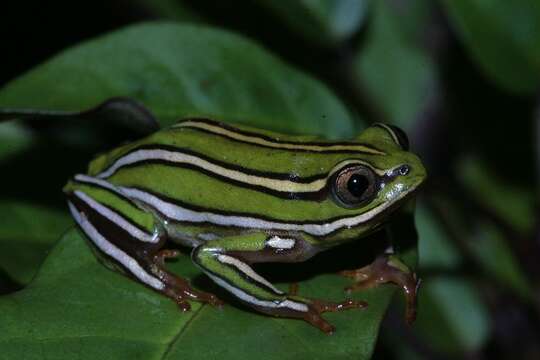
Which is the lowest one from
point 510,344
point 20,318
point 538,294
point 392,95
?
point 510,344

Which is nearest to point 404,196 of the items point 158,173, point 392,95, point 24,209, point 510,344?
point 158,173

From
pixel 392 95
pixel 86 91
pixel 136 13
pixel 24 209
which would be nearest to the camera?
pixel 86 91

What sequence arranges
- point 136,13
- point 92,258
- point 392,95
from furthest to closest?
point 392,95, point 136,13, point 92,258

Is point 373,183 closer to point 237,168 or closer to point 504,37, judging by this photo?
point 237,168

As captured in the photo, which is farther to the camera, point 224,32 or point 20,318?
point 224,32

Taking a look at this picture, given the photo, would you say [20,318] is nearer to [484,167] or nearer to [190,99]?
[190,99]

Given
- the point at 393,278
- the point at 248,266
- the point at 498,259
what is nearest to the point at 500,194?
the point at 498,259

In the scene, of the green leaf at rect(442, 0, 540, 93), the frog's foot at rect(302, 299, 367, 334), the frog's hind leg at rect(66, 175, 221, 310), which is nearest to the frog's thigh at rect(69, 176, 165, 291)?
the frog's hind leg at rect(66, 175, 221, 310)

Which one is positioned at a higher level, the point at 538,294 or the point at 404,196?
the point at 404,196
